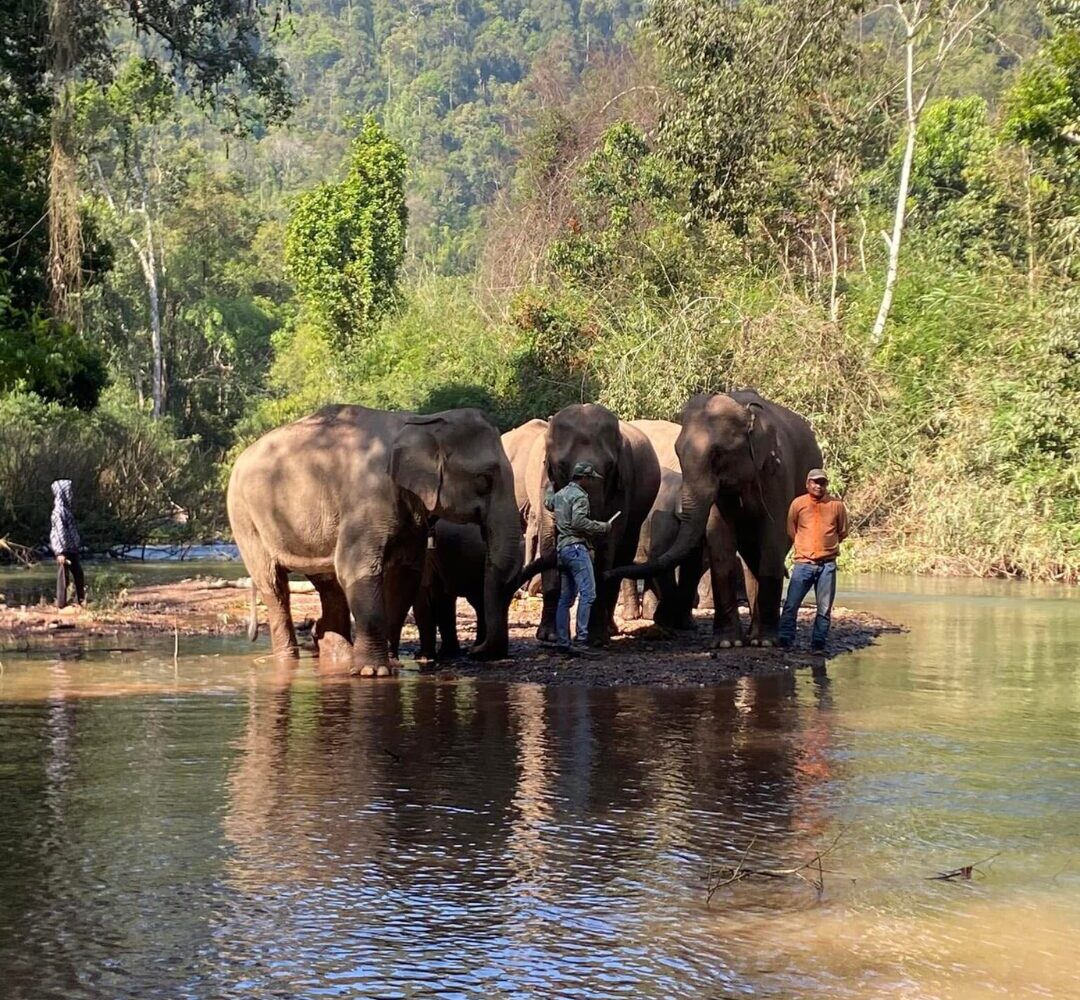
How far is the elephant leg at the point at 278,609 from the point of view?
1381 cm

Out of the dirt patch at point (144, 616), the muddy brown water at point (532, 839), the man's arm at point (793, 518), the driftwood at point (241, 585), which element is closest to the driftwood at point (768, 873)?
the muddy brown water at point (532, 839)

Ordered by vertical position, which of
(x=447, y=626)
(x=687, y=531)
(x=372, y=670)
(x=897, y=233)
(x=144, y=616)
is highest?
(x=897, y=233)

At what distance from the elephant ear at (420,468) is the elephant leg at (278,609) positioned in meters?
1.72

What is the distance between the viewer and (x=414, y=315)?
43.8 m

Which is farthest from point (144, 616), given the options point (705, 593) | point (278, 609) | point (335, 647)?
point (705, 593)

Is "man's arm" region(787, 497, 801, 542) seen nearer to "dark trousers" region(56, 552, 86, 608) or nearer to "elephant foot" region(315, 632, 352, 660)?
"elephant foot" region(315, 632, 352, 660)

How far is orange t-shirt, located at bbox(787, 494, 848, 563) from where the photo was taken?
1420 cm

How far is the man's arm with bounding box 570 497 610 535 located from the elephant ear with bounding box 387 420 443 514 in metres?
1.50

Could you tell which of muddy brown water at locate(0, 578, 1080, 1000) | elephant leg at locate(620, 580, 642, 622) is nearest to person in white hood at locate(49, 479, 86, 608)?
elephant leg at locate(620, 580, 642, 622)

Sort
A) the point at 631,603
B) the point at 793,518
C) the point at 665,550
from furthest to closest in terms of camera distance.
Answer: the point at 631,603
the point at 665,550
the point at 793,518

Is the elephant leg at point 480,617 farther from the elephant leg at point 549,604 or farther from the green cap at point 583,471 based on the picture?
the green cap at point 583,471

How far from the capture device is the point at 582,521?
44.9 feet

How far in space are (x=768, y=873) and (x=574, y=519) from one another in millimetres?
7388

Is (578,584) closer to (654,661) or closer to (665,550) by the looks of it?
(654,661)
